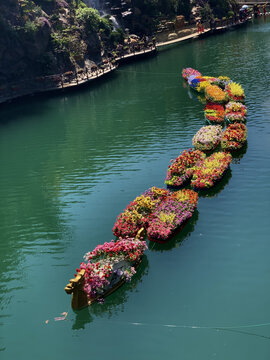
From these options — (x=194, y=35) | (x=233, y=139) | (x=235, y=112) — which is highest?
(x=194, y=35)

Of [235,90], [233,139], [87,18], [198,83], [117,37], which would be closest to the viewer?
[233,139]

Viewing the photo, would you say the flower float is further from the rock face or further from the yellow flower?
the rock face

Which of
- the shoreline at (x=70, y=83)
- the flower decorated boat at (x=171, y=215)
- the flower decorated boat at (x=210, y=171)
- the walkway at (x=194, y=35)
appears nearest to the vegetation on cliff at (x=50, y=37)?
the shoreline at (x=70, y=83)

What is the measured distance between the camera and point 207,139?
3816 centimetres

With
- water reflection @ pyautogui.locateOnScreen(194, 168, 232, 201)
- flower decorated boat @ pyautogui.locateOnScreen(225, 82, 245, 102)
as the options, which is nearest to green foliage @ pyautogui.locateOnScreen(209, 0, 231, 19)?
flower decorated boat @ pyautogui.locateOnScreen(225, 82, 245, 102)

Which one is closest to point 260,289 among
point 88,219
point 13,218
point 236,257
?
point 236,257

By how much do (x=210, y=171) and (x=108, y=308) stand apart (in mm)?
15866

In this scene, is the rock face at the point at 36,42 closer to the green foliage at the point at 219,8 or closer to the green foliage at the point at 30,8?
the green foliage at the point at 30,8

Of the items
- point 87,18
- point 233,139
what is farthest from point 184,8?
point 233,139

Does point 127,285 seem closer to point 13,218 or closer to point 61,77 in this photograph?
point 13,218

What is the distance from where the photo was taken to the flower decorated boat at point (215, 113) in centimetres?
4464

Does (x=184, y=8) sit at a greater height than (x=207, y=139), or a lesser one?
greater

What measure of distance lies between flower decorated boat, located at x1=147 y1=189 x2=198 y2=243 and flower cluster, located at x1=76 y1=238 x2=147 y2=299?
5.60ft

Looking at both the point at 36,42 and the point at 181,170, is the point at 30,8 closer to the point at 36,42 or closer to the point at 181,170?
the point at 36,42
